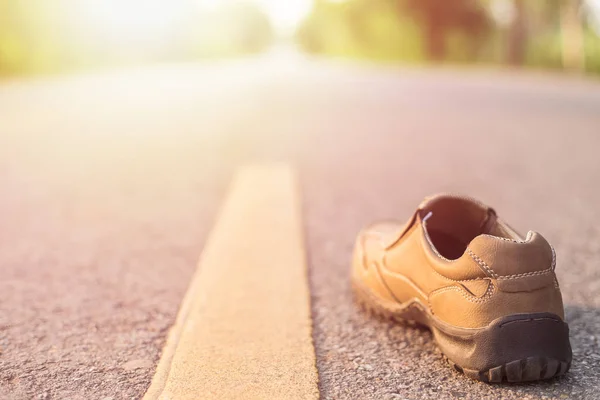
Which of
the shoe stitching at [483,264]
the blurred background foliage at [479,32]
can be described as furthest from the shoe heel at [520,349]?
the blurred background foliage at [479,32]

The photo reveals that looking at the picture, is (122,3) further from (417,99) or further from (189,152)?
(189,152)

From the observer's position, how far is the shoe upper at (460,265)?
187 cm

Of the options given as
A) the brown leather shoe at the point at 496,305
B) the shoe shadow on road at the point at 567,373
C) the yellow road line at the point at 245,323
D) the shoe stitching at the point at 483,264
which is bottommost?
the shoe shadow on road at the point at 567,373

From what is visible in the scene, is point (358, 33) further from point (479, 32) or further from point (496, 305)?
point (496, 305)

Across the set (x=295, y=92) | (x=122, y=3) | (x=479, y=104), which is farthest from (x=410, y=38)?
(x=479, y=104)

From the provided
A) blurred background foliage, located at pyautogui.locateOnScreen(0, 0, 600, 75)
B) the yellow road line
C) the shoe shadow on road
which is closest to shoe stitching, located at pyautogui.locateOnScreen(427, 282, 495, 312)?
the shoe shadow on road

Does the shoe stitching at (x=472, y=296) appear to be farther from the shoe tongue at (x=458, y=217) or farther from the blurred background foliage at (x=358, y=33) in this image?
the blurred background foliage at (x=358, y=33)

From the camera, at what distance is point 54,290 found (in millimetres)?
2686

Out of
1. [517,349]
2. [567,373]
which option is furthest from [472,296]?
[567,373]

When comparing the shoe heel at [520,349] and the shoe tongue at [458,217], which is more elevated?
the shoe tongue at [458,217]

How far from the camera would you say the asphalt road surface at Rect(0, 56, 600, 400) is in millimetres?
2008

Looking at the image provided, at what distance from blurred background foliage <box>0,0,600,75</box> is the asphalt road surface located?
878cm

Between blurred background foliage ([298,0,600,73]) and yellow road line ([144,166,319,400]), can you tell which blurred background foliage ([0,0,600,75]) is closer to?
blurred background foliage ([298,0,600,73])

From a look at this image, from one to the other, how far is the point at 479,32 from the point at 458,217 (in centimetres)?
3575
